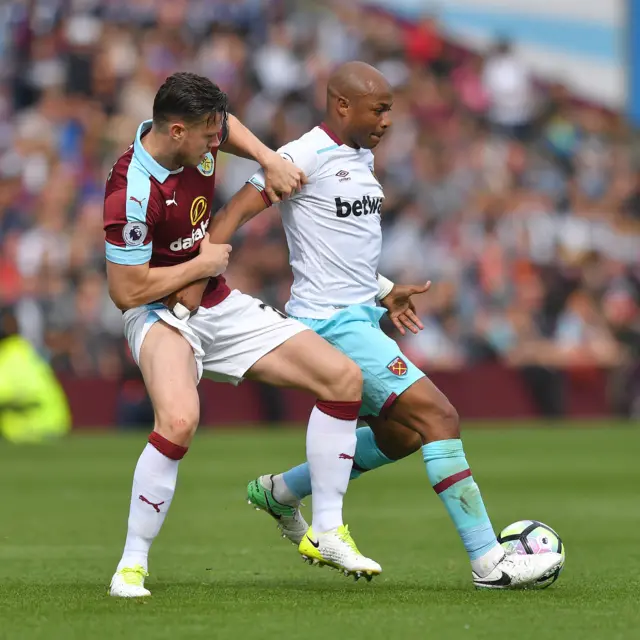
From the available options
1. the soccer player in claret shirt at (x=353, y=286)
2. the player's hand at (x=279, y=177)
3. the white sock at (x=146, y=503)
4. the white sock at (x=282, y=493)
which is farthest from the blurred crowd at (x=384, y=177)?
the white sock at (x=146, y=503)

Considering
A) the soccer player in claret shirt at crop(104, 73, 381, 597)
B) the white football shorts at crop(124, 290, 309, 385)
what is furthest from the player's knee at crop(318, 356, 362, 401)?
the white football shorts at crop(124, 290, 309, 385)

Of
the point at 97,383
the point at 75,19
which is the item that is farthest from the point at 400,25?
the point at 97,383

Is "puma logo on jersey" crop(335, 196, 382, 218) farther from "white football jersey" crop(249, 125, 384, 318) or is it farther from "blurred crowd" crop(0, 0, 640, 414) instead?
"blurred crowd" crop(0, 0, 640, 414)

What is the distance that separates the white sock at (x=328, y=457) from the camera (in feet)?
21.0

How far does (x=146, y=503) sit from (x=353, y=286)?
1498 mm

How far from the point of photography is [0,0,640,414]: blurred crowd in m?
18.5

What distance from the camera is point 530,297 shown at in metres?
19.8

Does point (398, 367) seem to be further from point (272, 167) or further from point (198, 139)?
point (198, 139)

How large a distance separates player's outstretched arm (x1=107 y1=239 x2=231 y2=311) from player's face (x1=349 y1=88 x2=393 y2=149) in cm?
95

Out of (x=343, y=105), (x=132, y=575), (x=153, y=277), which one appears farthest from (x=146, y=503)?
(x=343, y=105)

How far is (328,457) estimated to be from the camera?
6414 mm

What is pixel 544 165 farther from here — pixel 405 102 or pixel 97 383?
pixel 97 383

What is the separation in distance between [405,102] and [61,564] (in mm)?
15174

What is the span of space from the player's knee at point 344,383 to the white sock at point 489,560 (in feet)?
2.89
